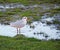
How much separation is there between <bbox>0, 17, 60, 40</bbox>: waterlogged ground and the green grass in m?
0.95

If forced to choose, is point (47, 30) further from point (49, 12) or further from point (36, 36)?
point (49, 12)

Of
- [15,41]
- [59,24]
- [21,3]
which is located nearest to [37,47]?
[15,41]

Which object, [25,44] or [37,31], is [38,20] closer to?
[37,31]

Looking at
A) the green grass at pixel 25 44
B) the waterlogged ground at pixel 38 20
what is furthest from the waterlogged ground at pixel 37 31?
the green grass at pixel 25 44

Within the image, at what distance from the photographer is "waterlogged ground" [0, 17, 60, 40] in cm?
1348

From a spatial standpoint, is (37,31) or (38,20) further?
(38,20)

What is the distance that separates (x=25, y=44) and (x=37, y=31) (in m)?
3.13

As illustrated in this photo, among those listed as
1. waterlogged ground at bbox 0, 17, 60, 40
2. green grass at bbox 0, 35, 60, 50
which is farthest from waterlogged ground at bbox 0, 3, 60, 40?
green grass at bbox 0, 35, 60, 50

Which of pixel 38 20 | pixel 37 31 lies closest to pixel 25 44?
pixel 37 31

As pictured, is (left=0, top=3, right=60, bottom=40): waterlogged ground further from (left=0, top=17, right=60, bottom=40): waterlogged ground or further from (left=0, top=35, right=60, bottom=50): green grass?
(left=0, top=35, right=60, bottom=50): green grass

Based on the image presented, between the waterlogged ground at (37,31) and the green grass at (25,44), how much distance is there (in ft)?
3.11

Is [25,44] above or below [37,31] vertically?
above

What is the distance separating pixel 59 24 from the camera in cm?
1642

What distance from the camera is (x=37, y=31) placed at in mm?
14414
